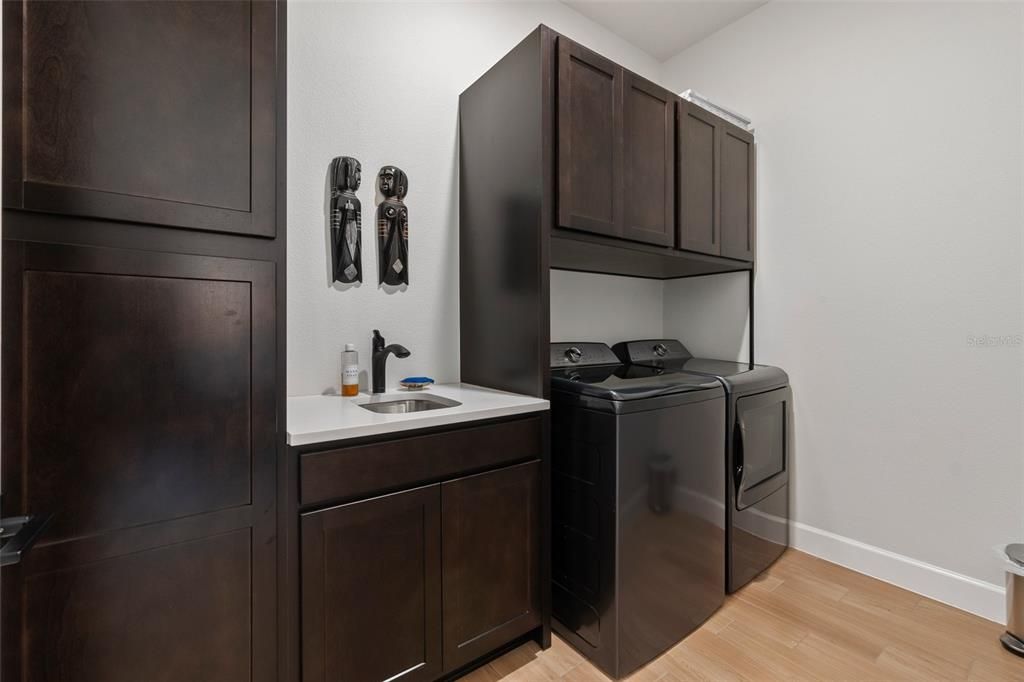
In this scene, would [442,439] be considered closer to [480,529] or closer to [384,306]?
[480,529]

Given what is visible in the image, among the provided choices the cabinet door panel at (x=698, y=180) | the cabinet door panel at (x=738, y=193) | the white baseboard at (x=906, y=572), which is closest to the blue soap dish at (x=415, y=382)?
the cabinet door panel at (x=698, y=180)

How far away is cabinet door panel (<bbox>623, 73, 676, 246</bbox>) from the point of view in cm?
195

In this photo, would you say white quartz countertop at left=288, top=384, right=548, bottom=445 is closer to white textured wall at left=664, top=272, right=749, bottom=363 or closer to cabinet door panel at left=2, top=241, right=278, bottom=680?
cabinet door panel at left=2, top=241, right=278, bottom=680

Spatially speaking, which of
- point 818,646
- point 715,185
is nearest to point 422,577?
point 818,646

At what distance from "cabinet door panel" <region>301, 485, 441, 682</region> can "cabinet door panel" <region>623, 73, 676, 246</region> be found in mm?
1405

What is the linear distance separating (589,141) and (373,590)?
1.72 metres

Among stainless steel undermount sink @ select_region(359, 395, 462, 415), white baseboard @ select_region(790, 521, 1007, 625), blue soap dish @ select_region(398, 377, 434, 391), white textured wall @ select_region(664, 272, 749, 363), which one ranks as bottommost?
white baseboard @ select_region(790, 521, 1007, 625)

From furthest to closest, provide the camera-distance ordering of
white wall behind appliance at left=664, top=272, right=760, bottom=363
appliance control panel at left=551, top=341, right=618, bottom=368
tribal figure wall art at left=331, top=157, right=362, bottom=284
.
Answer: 1. white wall behind appliance at left=664, top=272, right=760, bottom=363
2. appliance control panel at left=551, top=341, right=618, bottom=368
3. tribal figure wall art at left=331, top=157, right=362, bottom=284

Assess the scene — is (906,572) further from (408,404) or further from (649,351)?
(408,404)

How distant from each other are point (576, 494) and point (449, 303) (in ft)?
3.37

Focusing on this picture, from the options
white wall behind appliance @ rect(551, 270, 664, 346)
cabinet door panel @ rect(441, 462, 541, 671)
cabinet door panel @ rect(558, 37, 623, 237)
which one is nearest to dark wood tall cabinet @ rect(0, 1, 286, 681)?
cabinet door panel @ rect(441, 462, 541, 671)

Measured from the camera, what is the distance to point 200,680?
3.50 feet

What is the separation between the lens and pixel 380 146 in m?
1.96

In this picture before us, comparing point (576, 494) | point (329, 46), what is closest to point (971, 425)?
point (576, 494)
